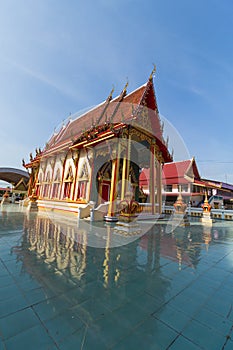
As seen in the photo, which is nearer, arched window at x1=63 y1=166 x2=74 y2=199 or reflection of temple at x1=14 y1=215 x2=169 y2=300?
reflection of temple at x1=14 y1=215 x2=169 y2=300

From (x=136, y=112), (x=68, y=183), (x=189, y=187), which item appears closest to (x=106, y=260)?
(x=136, y=112)

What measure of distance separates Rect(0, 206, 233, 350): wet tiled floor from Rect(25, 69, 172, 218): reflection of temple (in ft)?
18.6

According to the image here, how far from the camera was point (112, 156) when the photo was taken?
951 cm

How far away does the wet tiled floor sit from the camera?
1.39 meters

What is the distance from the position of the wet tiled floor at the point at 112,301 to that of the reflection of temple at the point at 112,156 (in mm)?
5660

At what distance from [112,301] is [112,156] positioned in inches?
316

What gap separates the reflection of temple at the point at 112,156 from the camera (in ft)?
30.3

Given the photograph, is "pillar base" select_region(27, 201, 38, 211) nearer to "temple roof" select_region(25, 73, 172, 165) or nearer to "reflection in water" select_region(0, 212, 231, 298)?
"temple roof" select_region(25, 73, 172, 165)

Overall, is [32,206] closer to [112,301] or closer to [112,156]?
[112,156]

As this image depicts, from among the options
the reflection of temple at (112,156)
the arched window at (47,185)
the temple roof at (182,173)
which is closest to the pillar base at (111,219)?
the reflection of temple at (112,156)

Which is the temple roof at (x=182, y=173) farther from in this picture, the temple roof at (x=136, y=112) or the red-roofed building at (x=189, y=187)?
the temple roof at (x=136, y=112)

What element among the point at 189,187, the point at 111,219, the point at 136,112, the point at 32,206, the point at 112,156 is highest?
the point at 136,112

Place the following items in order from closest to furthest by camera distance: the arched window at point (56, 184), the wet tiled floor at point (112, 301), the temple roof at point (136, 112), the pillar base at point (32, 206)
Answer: the wet tiled floor at point (112, 301) < the temple roof at point (136, 112) < the pillar base at point (32, 206) < the arched window at point (56, 184)

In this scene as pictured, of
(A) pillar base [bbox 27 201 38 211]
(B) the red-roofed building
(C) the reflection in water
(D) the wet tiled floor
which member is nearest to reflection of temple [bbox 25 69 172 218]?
(A) pillar base [bbox 27 201 38 211]
